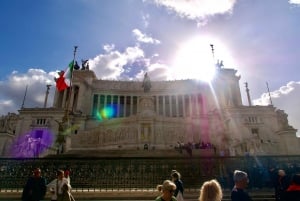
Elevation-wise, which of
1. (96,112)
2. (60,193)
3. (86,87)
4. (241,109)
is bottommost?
(60,193)

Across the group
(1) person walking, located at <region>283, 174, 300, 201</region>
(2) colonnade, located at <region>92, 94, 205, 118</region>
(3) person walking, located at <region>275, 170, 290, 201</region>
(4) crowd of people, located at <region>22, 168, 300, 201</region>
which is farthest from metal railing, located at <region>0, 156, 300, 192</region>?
(2) colonnade, located at <region>92, 94, 205, 118</region>

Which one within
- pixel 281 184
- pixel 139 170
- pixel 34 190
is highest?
pixel 139 170

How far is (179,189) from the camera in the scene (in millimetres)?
7129

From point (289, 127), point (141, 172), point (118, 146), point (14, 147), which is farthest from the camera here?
point (14, 147)

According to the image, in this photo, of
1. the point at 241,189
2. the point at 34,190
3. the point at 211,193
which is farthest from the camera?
the point at 34,190

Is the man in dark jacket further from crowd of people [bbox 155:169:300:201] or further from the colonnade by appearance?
the colonnade

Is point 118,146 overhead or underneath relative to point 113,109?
underneath

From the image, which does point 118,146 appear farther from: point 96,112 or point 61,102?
point 61,102

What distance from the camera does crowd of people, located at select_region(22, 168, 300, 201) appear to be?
383cm

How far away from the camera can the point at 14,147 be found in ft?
147

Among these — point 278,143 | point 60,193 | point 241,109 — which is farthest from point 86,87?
point 60,193

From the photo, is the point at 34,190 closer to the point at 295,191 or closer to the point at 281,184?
the point at 295,191

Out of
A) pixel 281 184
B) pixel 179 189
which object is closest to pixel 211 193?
pixel 179 189

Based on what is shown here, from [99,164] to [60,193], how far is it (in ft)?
19.5
